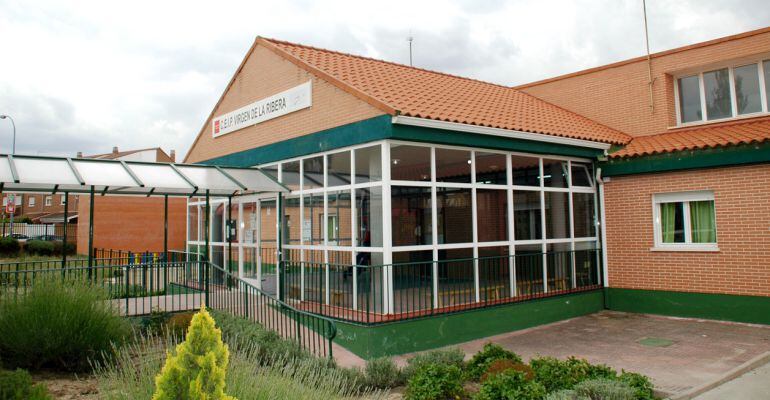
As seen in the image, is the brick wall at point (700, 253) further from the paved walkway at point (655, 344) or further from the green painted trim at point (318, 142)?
the green painted trim at point (318, 142)

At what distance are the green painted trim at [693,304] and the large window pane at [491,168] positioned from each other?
11.8 ft

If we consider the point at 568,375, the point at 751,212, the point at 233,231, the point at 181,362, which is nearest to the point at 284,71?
the point at 233,231

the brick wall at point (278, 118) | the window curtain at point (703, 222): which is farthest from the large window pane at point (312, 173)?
the window curtain at point (703, 222)

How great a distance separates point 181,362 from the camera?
2908 mm

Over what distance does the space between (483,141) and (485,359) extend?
4.29 metres

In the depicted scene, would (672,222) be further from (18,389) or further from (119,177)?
(18,389)

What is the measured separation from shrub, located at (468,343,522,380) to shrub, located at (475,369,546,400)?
3.13ft

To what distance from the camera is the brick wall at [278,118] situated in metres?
9.27

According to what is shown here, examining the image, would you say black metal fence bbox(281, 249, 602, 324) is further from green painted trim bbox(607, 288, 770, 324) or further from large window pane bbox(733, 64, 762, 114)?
large window pane bbox(733, 64, 762, 114)

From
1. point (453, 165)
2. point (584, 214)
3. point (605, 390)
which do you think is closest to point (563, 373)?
point (605, 390)

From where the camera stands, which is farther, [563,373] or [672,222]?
[672,222]

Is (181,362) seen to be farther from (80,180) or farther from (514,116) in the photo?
(514,116)

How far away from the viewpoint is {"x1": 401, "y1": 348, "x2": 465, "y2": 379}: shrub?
6.39m

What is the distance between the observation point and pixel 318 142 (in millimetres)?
9773
